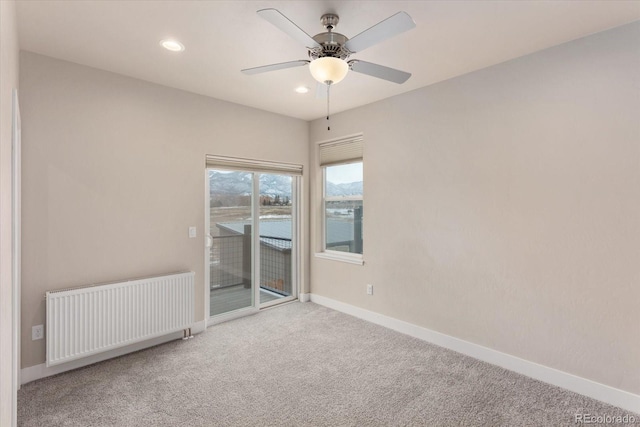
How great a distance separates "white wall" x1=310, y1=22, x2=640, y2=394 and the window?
1.36ft

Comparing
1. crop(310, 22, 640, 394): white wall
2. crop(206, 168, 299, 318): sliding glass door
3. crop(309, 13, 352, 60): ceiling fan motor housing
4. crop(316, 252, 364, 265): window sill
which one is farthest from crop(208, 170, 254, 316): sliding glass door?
crop(309, 13, 352, 60): ceiling fan motor housing

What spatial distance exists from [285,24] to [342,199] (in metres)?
2.90

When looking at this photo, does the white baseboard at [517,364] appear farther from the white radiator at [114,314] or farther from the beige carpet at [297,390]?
the white radiator at [114,314]

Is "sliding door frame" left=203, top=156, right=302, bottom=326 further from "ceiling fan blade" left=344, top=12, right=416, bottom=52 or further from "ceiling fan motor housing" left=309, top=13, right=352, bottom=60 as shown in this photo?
"ceiling fan blade" left=344, top=12, right=416, bottom=52

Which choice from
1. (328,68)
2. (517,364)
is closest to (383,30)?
(328,68)

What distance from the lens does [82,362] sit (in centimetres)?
283

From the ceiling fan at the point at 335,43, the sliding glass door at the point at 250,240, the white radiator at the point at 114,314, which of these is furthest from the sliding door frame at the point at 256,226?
the ceiling fan at the point at 335,43

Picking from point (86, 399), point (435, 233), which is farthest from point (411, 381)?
point (86, 399)

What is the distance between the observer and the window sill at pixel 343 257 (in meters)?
4.15

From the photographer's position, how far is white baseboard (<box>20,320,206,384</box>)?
2579 millimetres

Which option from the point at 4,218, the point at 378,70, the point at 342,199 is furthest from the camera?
the point at 342,199

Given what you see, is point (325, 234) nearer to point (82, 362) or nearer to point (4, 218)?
point (82, 362)

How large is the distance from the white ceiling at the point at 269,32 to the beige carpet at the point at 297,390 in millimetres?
2637

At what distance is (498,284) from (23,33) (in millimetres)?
4193
